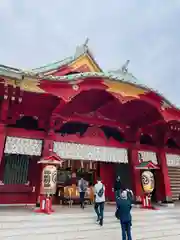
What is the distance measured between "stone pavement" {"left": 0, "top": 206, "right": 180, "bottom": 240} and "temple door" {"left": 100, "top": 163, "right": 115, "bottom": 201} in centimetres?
384

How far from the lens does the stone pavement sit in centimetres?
537

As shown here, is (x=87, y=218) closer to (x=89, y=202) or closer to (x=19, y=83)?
(x=89, y=202)

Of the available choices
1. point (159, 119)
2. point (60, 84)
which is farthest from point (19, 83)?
point (159, 119)

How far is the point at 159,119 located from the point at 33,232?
698cm

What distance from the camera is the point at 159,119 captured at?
974 centimetres

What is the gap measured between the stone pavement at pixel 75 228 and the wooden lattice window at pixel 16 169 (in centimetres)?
252

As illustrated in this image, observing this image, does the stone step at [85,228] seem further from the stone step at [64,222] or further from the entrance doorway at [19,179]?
the entrance doorway at [19,179]

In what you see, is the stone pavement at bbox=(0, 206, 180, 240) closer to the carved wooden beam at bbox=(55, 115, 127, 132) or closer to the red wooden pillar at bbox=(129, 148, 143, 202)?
the red wooden pillar at bbox=(129, 148, 143, 202)

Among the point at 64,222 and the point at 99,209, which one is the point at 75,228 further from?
the point at 99,209

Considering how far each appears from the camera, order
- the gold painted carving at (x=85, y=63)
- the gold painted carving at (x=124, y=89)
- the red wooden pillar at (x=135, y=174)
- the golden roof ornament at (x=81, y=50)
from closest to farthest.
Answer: the gold painted carving at (x=124, y=89)
the red wooden pillar at (x=135, y=174)
the gold painted carving at (x=85, y=63)
the golden roof ornament at (x=81, y=50)

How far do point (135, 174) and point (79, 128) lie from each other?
3.57 meters

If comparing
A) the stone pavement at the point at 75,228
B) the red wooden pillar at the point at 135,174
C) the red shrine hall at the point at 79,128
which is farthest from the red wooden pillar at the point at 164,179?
the stone pavement at the point at 75,228

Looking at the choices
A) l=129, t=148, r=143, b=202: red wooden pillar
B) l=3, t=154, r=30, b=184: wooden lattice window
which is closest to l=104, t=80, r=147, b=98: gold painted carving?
l=129, t=148, r=143, b=202: red wooden pillar

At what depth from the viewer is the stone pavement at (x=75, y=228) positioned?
17.6 feet
